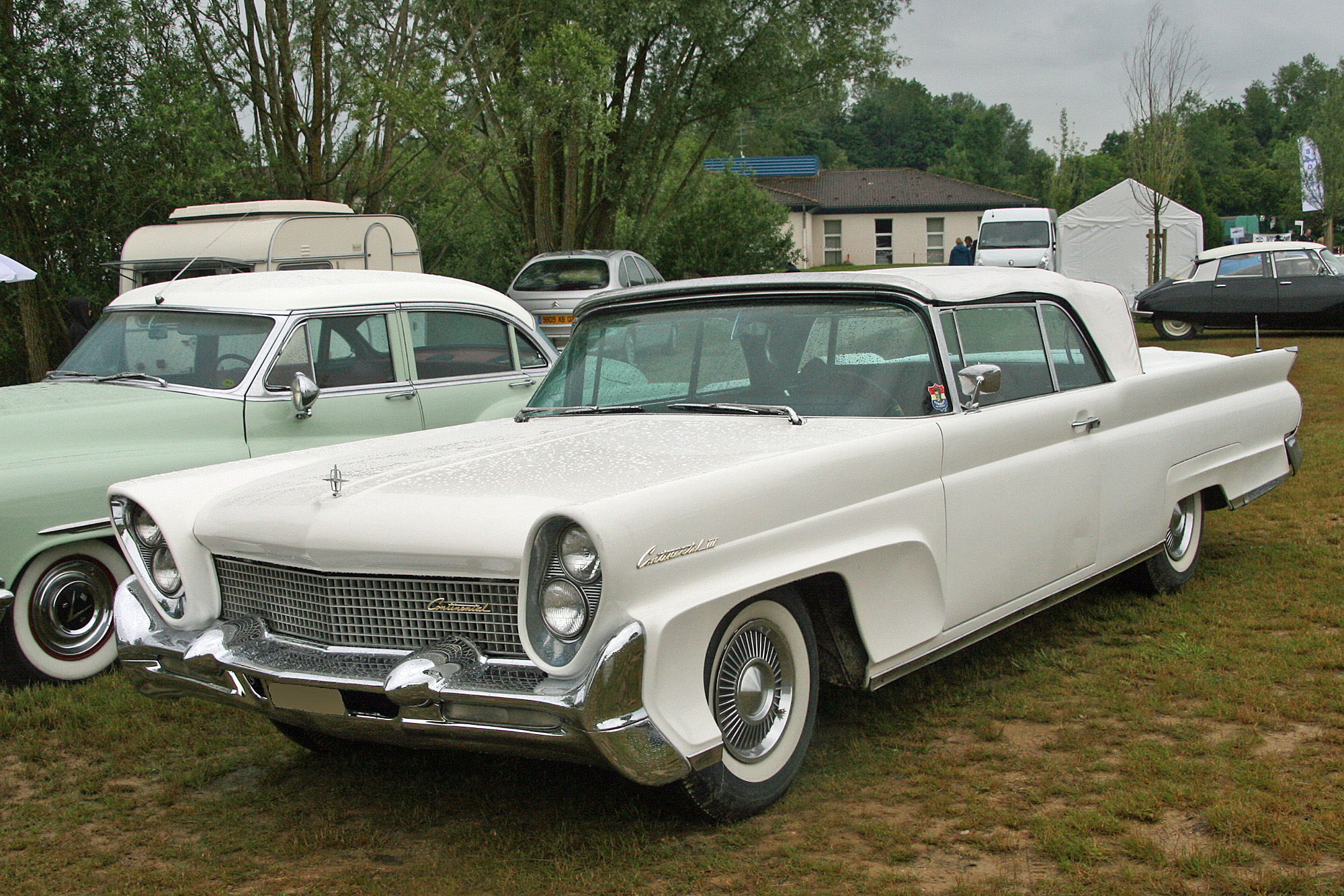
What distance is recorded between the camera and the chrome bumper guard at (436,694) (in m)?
2.95

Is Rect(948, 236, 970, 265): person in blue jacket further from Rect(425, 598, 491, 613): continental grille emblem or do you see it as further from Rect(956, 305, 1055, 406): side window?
Rect(425, 598, 491, 613): continental grille emblem

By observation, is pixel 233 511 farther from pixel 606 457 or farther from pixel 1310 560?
pixel 1310 560

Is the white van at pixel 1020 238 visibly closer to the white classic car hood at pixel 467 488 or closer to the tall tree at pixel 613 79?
the tall tree at pixel 613 79

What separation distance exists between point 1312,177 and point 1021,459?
45236 millimetres

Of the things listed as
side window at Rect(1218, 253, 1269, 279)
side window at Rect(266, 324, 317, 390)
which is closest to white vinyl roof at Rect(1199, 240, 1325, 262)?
side window at Rect(1218, 253, 1269, 279)

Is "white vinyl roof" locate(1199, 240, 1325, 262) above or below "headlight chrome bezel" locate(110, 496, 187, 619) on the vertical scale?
above

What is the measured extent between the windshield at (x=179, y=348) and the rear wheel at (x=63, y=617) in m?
1.14

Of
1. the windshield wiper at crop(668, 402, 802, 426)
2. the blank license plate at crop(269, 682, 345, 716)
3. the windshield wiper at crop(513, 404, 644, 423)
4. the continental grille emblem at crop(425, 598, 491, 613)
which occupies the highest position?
the windshield wiper at crop(668, 402, 802, 426)

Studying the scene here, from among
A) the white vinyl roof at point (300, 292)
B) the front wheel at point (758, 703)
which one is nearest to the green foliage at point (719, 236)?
the white vinyl roof at point (300, 292)

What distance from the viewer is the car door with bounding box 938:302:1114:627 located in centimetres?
408

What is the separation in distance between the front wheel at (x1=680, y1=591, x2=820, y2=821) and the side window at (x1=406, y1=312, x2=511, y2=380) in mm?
3694

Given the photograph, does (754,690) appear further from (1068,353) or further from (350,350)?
(350,350)

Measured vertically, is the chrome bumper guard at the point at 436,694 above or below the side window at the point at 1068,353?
below

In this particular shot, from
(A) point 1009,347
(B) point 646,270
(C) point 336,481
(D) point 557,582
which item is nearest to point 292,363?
(C) point 336,481
